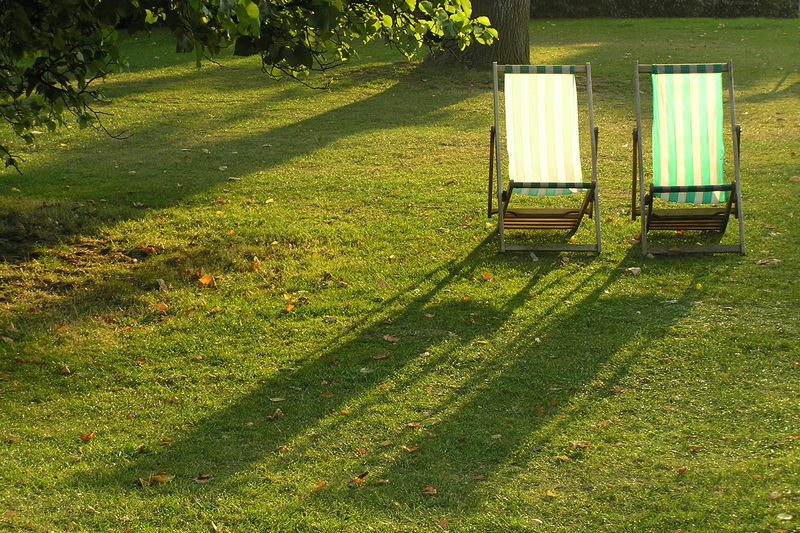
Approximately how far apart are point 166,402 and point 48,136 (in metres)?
7.37

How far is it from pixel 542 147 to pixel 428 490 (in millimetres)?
3907

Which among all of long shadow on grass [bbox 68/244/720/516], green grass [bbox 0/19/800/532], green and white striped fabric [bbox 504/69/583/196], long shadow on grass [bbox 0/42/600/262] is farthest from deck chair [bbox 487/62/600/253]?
long shadow on grass [bbox 0/42/600/262]

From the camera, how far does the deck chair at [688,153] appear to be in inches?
260

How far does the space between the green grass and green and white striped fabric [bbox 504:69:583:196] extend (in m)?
0.65

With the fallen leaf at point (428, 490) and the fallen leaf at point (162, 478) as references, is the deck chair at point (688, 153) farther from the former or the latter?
the fallen leaf at point (162, 478)

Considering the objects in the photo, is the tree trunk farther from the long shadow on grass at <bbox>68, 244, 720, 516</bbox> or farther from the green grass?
the long shadow on grass at <bbox>68, 244, 720, 516</bbox>

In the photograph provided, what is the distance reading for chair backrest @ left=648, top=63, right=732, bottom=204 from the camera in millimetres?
6680

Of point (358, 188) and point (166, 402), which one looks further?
point (358, 188)

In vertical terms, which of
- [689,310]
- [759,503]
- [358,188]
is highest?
[358,188]

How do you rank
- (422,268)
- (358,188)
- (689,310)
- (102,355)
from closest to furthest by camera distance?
(102,355) → (689,310) → (422,268) → (358,188)

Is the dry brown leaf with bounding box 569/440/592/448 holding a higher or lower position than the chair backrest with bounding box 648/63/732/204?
lower

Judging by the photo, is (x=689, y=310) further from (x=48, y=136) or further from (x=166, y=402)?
(x=48, y=136)

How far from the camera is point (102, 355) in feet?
17.1

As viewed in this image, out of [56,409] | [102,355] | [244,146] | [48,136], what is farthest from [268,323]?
[48,136]
